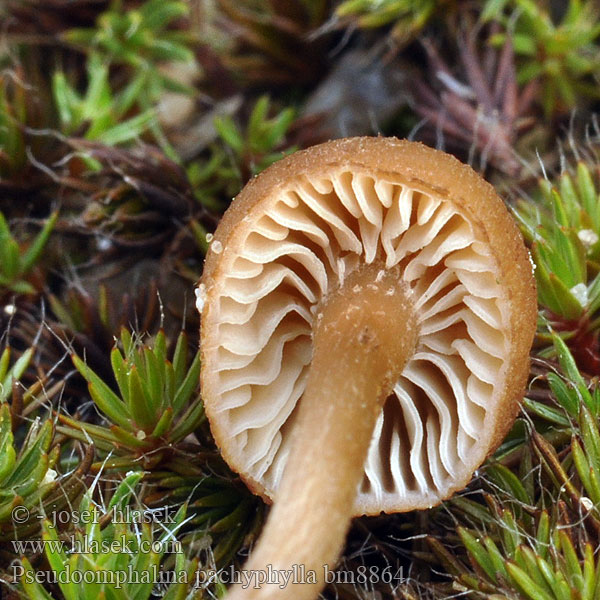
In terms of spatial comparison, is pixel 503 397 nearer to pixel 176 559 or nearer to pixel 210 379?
pixel 210 379

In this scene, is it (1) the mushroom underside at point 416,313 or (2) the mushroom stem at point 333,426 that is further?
(1) the mushroom underside at point 416,313

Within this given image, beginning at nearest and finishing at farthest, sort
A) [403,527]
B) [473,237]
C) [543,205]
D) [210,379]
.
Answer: [473,237] → [210,379] → [403,527] → [543,205]

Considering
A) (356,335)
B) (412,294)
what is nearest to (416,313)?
(412,294)

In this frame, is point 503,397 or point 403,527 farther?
point 403,527

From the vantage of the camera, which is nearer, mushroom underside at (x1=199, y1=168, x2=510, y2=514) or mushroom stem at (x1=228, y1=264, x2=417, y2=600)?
mushroom stem at (x1=228, y1=264, x2=417, y2=600)

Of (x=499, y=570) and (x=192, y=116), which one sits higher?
(x=192, y=116)

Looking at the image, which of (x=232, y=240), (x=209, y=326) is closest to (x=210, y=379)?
(x=209, y=326)
